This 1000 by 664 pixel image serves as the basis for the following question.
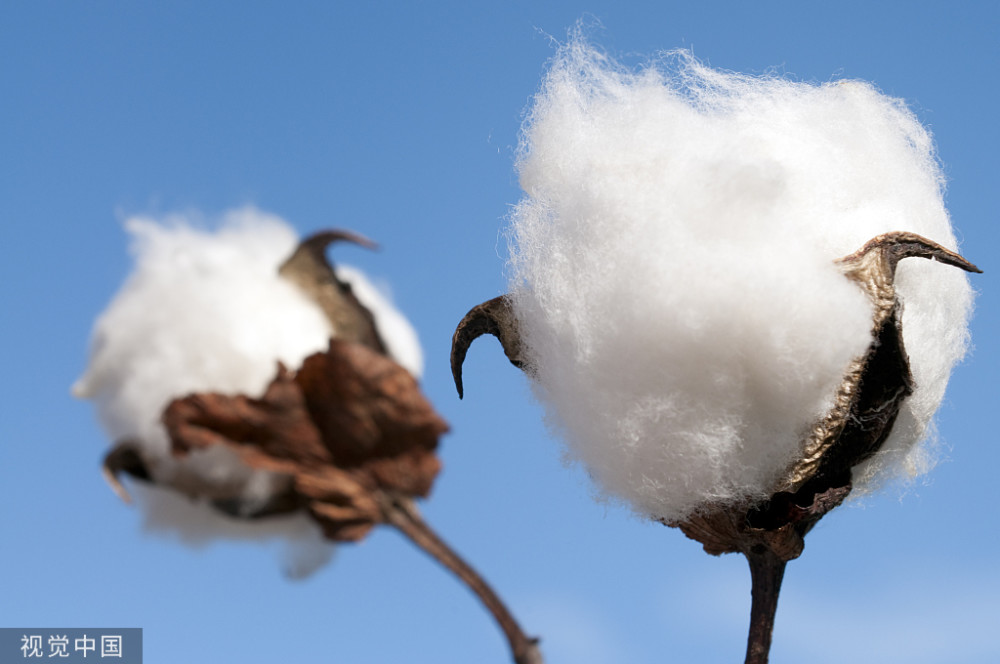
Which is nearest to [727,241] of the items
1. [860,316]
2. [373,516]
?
[860,316]

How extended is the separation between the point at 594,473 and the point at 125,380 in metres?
1.79

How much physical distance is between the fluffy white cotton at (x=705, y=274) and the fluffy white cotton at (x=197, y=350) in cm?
116

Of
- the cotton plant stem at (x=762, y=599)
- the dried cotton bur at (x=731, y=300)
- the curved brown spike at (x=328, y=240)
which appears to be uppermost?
the dried cotton bur at (x=731, y=300)

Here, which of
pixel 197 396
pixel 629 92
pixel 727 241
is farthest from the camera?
pixel 629 92

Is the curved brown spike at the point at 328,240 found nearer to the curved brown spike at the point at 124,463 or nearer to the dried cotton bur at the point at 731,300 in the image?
the curved brown spike at the point at 124,463

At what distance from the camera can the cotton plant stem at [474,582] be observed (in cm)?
184

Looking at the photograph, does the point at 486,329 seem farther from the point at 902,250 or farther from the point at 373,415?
the point at 373,415

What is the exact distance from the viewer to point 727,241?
2.87 meters

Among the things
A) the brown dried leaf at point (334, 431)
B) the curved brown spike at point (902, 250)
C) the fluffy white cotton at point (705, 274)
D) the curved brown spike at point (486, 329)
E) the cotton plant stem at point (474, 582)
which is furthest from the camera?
the curved brown spike at point (486, 329)

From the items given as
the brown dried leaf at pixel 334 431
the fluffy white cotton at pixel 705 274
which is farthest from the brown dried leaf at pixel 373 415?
the fluffy white cotton at pixel 705 274

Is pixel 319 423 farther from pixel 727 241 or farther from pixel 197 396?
pixel 727 241

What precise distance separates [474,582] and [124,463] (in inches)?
25.5

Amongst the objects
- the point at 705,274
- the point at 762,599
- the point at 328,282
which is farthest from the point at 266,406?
the point at 762,599

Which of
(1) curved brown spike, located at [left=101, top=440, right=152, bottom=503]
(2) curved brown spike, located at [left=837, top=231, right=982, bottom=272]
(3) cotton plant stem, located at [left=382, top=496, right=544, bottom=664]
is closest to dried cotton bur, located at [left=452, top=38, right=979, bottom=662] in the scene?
(2) curved brown spike, located at [left=837, top=231, right=982, bottom=272]
